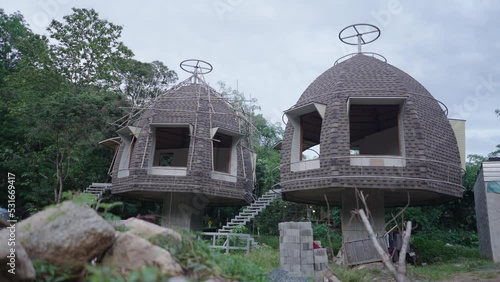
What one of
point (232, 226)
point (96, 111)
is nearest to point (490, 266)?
point (232, 226)

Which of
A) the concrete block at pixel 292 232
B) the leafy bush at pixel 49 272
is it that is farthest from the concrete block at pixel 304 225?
the leafy bush at pixel 49 272

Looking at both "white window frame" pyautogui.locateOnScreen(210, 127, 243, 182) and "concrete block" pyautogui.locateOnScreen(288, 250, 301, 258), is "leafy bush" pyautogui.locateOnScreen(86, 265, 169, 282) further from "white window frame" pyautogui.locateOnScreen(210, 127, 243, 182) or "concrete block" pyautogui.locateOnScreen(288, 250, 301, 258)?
"white window frame" pyautogui.locateOnScreen(210, 127, 243, 182)

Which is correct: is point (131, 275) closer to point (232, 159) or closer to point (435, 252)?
point (232, 159)

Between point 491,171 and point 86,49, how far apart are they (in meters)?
26.3

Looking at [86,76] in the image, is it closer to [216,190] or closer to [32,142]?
[32,142]

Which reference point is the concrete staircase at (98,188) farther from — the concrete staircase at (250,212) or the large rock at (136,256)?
the large rock at (136,256)

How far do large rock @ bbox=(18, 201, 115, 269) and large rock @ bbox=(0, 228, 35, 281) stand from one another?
1.00ft

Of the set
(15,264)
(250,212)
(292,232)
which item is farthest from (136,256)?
(250,212)

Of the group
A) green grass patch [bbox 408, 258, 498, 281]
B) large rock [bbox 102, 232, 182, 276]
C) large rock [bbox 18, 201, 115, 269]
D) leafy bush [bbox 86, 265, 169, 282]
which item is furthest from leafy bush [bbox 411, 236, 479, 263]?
leafy bush [bbox 86, 265, 169, 282]

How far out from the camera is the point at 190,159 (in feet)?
66.4

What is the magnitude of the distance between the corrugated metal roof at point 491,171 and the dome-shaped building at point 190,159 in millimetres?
11409

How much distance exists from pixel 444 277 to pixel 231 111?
14.4 m

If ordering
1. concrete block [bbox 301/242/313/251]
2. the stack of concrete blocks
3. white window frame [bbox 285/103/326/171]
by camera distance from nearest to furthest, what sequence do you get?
the stack of concrete blocks
concrete block [bbox 301/242/313/251]
white window frame [bbox 285/103/326/171]

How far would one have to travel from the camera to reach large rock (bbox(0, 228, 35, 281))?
454cm
